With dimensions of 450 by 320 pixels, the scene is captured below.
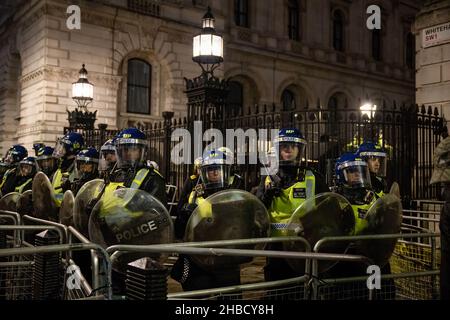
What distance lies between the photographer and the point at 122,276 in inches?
175

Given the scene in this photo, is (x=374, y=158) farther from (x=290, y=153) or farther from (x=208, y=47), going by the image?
(x=208, y=47)

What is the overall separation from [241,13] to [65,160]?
20672 millimetres

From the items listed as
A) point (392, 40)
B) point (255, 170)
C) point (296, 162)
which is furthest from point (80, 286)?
point (392, 40)

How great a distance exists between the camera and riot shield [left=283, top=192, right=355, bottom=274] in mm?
4312

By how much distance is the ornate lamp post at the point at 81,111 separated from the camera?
1569cm

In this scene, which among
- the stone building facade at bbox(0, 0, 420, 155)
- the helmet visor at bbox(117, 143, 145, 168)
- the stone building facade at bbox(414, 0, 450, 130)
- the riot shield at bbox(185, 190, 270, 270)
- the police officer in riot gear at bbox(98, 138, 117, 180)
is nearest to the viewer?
the riot shield at bbox(185, 190, 270, 270)

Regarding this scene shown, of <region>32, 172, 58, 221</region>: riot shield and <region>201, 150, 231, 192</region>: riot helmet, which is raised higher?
<region>201, 150, 231, 192</region>: riot helmet

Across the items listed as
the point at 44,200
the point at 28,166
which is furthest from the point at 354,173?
the point at 28,166

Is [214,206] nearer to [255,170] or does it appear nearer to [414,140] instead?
[255,170]

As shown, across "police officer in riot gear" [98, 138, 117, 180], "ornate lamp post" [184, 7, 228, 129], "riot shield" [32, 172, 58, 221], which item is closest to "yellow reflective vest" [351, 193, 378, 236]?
"police officer in riot gear" [98, 138, 117, 180]

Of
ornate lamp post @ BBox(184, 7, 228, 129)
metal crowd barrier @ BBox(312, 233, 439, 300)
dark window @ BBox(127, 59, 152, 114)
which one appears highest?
dark window @ BBox(127, 59, 152, 114)

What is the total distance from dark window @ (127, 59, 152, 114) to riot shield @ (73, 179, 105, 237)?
15918mm

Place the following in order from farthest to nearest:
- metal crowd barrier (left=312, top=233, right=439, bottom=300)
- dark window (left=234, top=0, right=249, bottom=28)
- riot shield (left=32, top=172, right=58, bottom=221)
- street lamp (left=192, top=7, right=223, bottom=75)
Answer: dark window (left=234, top=0, right=249, bottom=28), street lamp (left=192, top=7, right=223, bottom=75), riot shield (left=32, top=172, right=58, bottom=221), metal crowd barrier (left=312, top=233, right=439, bottom=300)

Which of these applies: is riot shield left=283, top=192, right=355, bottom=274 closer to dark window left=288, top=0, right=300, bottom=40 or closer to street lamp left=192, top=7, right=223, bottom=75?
street lamp left=192, top=7, right=223, bottom=75
